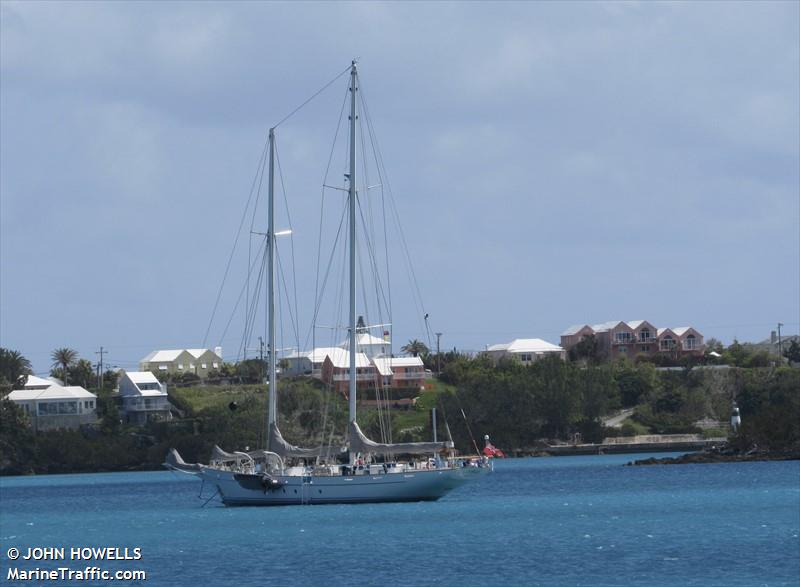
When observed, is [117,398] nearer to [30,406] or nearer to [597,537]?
[30,406]

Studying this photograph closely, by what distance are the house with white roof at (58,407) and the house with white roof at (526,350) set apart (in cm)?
5406

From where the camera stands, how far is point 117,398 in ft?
540

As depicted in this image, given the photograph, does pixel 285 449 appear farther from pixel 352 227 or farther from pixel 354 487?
pixel 352 227

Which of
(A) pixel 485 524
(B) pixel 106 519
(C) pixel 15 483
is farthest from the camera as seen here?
(C) pixel 15 483

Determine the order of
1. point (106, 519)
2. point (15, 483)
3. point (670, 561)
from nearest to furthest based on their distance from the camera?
point (670, 561)
point (106, 519)
point (15, 483)

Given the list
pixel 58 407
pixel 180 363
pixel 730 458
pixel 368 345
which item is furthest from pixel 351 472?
pixel 180 363

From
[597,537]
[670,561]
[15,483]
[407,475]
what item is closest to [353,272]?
[407,475]

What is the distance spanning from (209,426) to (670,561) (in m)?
100

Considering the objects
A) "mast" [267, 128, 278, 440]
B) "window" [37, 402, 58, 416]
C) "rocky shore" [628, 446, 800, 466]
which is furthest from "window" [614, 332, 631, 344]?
"mast" [267, 128, 278, 440]

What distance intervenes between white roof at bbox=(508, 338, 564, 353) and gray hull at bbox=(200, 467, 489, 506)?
11684 cm

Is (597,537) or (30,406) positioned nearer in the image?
(597,537)

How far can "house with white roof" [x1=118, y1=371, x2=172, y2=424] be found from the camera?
15938 cm

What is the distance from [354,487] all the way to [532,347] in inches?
4840

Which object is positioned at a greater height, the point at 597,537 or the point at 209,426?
the point at 209,426
